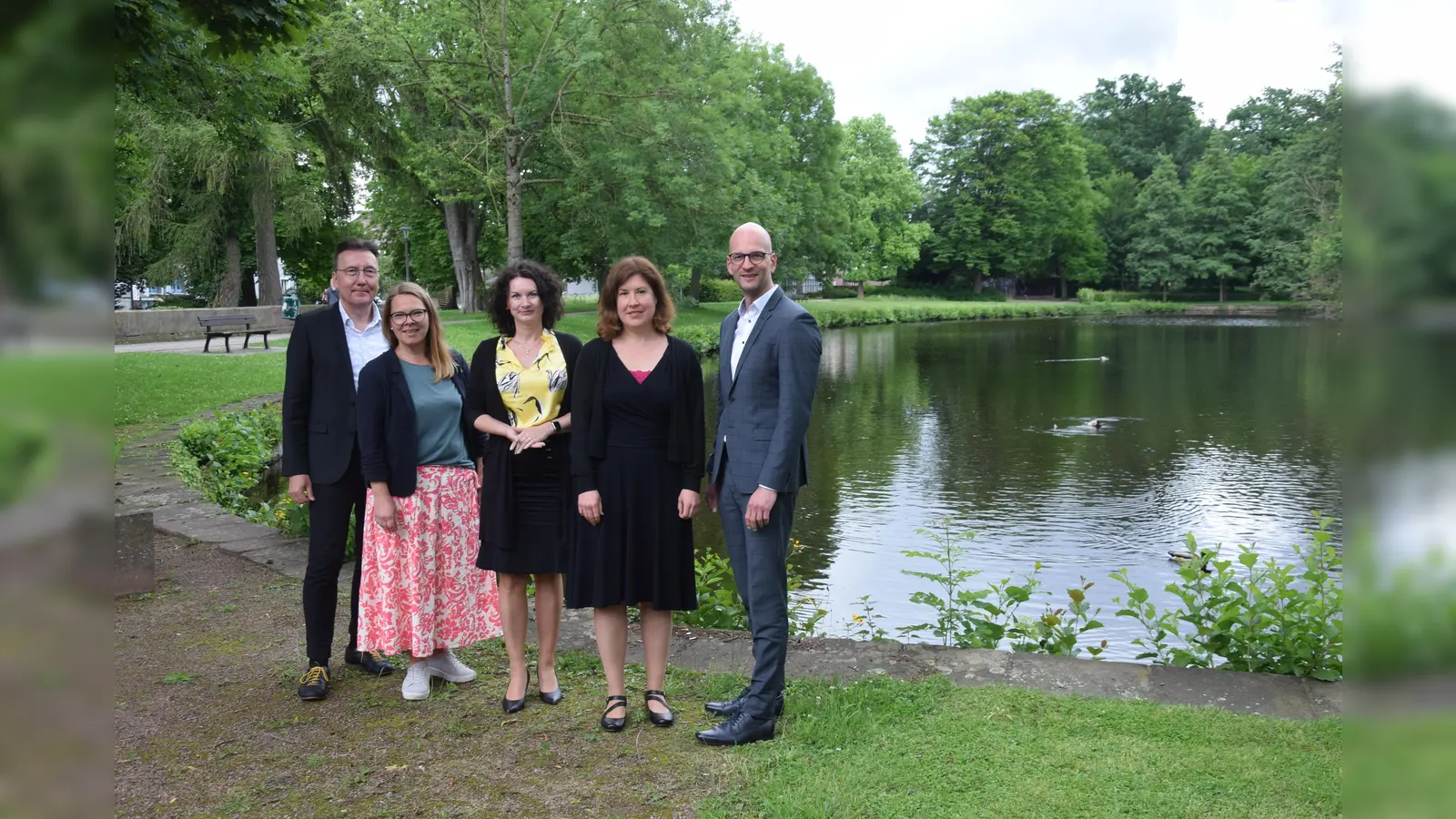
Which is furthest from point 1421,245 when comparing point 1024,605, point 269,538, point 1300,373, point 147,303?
point 147,303

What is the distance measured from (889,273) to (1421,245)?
206 feet

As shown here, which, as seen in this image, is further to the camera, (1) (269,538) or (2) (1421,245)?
(1) (269,538)

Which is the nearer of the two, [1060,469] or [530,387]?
[530,387]

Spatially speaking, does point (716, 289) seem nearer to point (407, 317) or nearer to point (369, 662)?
point (369, 662)

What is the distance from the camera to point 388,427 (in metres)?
4.55

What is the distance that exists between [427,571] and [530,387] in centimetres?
94

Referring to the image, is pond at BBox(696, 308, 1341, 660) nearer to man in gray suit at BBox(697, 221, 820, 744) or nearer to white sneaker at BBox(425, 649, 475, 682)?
man in gray suit at BBox(697, 221, 820, 744)

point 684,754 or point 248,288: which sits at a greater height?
point 248,288

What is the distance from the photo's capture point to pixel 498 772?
3830mm

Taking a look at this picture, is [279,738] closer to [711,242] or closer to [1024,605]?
[1024,605]

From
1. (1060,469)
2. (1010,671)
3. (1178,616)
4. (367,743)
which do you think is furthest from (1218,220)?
(367,743)

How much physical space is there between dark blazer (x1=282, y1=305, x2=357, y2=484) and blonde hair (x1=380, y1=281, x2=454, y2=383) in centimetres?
22

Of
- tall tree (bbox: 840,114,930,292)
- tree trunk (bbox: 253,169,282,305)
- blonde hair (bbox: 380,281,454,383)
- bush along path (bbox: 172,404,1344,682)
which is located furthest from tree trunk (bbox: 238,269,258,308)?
blonde hair (bbox: 380,281,454,383)

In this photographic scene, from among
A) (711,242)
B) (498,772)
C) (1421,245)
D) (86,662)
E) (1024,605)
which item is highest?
(711,242)
